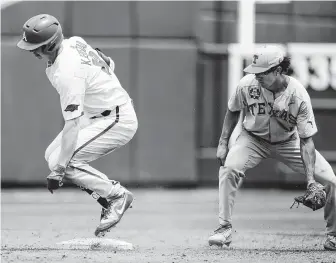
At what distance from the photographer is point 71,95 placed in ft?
22.4

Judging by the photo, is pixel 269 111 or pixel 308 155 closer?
pixel 308 155

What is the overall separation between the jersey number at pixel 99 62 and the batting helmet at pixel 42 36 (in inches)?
14.1

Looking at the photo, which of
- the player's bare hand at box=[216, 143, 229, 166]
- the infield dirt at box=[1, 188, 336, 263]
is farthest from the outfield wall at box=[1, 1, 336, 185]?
the player's bare hand at box=[216, 143, 229, 166]

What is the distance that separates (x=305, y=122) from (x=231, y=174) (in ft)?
2.79

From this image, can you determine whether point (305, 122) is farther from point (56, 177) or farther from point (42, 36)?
point (42, 36)

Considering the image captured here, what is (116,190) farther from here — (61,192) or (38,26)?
(61,192)

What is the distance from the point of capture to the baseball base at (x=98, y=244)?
7.25 m

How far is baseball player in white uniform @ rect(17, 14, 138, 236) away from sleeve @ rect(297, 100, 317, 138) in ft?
5.08

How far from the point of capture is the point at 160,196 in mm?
12414

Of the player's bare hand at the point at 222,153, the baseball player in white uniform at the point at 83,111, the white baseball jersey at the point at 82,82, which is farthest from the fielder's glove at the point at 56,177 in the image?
the player's bare hand at the point at 222,153

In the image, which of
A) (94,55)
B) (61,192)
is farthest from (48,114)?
(94,55)

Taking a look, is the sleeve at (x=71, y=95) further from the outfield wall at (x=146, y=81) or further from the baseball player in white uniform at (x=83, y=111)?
the outfield wall at (x=146, y=81)

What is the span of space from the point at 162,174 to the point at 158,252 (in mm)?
6237

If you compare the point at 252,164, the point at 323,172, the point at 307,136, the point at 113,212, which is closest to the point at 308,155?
the point at 307,136
